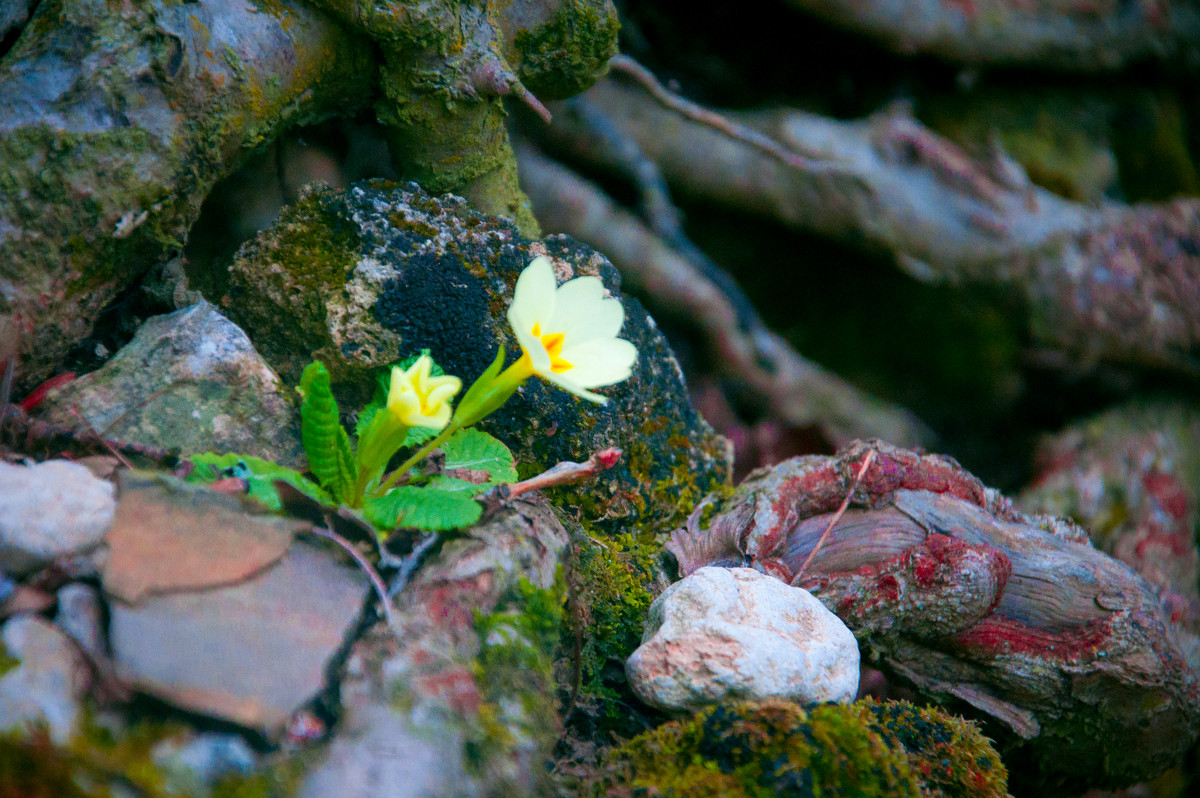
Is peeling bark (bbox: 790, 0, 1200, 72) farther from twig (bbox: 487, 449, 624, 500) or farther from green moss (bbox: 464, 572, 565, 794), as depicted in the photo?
green moss (bbox: 464, 572, 565, 794)

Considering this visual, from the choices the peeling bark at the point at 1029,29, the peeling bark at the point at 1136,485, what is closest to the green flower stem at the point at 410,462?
the peeling bark at the point at 1136,485

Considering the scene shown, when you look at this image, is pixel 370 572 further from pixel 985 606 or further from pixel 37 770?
pixel 985 606

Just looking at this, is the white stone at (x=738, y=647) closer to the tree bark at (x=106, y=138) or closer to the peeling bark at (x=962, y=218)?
the tree bark at (x=106, y=138)

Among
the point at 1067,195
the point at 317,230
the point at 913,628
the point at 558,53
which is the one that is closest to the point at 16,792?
the point at 317,230

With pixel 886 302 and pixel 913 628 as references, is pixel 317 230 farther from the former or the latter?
pixel 886 302

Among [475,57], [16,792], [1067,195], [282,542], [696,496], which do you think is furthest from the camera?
[1067,195]
